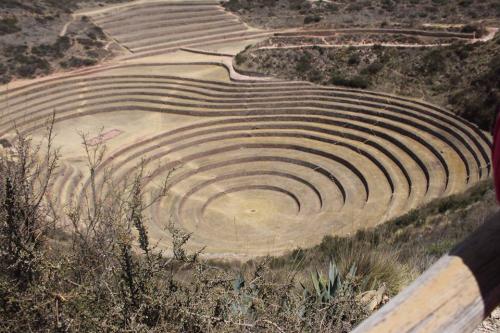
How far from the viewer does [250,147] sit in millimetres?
23250

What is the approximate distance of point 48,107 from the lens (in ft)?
92.9

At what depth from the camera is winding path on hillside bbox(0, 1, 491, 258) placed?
17.5 meters

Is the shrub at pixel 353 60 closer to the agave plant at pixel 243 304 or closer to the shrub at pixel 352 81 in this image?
the shrub at pixel 352 81

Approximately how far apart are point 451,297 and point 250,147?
2145cm

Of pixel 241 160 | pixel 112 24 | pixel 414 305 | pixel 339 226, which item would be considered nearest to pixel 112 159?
pixel 241 160

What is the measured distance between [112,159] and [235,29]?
78.2 feet

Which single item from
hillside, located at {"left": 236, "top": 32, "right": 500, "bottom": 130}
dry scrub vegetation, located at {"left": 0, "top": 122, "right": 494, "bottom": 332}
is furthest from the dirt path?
dry scrub vegetation, located at {"left": 0, "top": 122, "right": 494, "bottom": 332}

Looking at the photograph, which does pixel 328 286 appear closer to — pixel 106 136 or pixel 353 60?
pixel 106 136

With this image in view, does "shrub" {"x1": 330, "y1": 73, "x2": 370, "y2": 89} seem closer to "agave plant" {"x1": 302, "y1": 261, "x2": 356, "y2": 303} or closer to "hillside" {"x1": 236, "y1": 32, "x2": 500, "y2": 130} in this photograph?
"hillside" {"x1": 236, "y1": 32, "x2": 500, "y2": 130}

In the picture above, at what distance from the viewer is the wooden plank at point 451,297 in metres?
Result: 1.78

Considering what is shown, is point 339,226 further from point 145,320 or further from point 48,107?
point 48,107

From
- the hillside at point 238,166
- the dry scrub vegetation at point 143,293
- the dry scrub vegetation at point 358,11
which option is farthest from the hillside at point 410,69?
the dry scrub vegetation at point 143,293

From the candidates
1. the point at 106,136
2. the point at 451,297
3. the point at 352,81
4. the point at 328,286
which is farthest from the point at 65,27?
the point at 451,297

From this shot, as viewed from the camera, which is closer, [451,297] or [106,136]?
[451,297]
